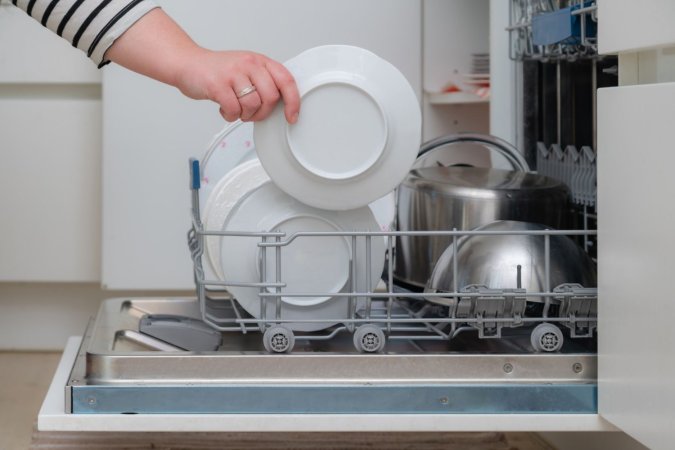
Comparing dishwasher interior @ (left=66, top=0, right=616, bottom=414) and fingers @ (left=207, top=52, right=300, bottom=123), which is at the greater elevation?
fingers @ (left=207, top=52, right=300, bottom=123)

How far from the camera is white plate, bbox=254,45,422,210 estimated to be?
800mm

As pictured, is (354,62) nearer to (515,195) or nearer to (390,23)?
(515,195)

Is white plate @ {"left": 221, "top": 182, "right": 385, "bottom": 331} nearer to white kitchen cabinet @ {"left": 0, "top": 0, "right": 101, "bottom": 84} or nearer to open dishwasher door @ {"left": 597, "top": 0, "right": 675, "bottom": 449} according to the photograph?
open dishwasher door @ {"left": 597, "top": 0, "right": 675, "bottom": 449}

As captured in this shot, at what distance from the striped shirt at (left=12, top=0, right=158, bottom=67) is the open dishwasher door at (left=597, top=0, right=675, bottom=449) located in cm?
37

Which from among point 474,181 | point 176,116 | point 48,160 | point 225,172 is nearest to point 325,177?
point 474,181

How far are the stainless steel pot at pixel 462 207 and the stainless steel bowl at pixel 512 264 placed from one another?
9cm

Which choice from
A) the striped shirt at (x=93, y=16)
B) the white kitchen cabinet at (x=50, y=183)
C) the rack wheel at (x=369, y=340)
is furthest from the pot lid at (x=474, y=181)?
the white kitchen cabinet at (x=50, y=183)

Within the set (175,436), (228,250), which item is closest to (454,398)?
(228,250)

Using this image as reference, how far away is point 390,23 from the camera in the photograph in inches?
64.8

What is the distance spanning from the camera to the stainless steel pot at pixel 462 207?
3.14ft

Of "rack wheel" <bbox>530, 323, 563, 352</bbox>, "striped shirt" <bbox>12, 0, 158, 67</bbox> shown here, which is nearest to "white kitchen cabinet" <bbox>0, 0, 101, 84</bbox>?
"striped shirt" <bbox>12, 0, 158, 67</bbox>

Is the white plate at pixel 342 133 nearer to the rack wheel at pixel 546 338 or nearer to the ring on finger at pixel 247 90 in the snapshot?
the ring on finger at pixel 247 90

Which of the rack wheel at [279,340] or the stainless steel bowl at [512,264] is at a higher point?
the stainless steel bowl at [512,264]

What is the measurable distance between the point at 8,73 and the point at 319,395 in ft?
3.65
